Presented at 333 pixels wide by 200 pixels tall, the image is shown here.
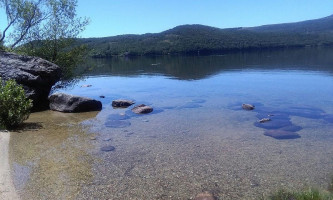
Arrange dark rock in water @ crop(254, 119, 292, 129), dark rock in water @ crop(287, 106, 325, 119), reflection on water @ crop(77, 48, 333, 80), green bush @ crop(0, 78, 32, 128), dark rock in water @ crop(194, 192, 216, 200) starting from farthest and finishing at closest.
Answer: reflection on water @ crop(77, 48, 333, 80)
dark rock in water @ crop(287, 106, 325, 119)
dark rock in water @ crop(254, 119, 292, 129)
green bush @ crop(0, 78, 32, 128)
dark rock in water @ crop(194, 192, 216, 200)

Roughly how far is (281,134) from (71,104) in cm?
1604

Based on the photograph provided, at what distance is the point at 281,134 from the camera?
16.2 m

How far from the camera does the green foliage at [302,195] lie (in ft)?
26.0

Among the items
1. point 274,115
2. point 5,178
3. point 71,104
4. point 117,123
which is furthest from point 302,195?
point 71,104

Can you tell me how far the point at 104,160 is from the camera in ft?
41.7

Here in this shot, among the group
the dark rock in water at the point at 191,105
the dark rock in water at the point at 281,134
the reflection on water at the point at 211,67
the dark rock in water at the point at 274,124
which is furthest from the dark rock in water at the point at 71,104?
the dark rock in water at the point at 281,134

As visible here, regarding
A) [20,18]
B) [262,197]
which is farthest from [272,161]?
[20,18]

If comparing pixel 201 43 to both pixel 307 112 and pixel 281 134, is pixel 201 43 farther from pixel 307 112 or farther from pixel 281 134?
pixel 281 134

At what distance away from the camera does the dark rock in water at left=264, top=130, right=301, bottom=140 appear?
1572 centimetres

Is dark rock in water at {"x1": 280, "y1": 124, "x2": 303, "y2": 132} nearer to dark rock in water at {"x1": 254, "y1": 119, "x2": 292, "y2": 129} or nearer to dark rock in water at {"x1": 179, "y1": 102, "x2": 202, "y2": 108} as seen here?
dark rock in water at {"x1": 254, "y1": 119, "x2": 292, "y2": 129}

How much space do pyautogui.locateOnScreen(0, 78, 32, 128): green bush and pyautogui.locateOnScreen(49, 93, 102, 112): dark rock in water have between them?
625cm

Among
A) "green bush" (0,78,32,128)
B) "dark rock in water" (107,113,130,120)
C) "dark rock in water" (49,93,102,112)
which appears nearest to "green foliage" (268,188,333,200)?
"green bush" (0,78,32,128)

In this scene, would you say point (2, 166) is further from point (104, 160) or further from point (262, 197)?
point (262, 197)

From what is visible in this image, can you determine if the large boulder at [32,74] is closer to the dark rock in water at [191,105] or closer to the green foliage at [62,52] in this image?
the green foliage at [62,52]
